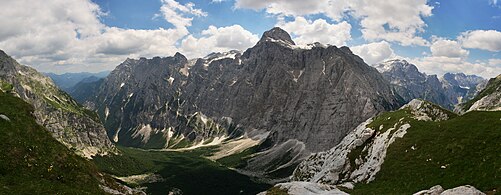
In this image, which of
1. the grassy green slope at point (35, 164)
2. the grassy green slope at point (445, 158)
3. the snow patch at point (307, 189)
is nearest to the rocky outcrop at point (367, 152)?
the grassy green slope at point (445, 158)

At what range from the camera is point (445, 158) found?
55719mm

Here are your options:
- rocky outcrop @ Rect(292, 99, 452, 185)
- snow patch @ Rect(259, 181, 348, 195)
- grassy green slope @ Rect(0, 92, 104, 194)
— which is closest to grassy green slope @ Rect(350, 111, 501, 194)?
rocky outcrop @ Rect(292, 99, 452, 185)

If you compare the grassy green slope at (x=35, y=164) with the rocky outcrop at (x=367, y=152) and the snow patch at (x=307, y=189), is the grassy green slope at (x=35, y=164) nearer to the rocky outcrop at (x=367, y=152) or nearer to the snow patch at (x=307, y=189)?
the snow patch at (x=307, y=189)

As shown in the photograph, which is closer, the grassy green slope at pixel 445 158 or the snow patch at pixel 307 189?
the grassy green slope at pixel 445 158

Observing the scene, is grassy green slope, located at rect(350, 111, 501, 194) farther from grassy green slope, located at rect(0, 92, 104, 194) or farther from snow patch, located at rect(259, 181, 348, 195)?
grassy green slope, located at rect(0, 92, 104, 194)

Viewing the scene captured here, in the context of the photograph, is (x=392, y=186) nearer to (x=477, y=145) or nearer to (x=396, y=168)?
(x=396, y=168)

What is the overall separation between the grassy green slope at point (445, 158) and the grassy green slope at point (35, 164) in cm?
4049

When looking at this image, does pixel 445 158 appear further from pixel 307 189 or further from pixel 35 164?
pixel 35 164

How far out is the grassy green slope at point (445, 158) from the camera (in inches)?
1815

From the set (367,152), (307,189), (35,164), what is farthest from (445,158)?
(35,164)

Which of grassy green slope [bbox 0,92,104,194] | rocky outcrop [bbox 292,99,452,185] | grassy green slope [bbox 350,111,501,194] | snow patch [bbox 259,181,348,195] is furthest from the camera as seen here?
rocky outcrop [bbox 292,99,452,185]

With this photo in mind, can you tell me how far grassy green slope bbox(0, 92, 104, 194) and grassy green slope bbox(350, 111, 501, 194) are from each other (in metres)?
40.5

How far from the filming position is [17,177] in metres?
44.7

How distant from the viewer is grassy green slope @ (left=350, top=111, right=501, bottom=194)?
151 ft
